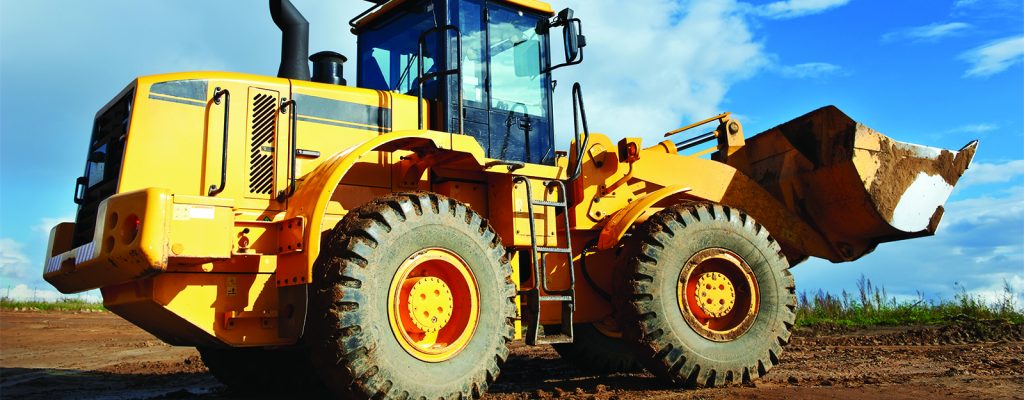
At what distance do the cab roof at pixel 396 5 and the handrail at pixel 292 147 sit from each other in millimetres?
1736

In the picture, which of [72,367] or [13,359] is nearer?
[72,367]

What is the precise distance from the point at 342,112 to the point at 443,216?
131cm

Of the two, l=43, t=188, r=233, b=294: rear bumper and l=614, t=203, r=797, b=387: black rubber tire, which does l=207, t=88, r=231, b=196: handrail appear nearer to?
l=43, t=188, r=233, b=294: rear bumper

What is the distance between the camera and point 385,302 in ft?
16.8

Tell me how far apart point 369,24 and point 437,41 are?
122 centimetres

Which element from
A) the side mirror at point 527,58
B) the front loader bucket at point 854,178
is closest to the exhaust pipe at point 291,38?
the side mirror at point 527,58

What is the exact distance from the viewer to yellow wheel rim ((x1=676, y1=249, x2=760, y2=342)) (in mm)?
6812

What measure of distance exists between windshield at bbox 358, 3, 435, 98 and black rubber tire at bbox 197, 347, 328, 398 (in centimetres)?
255

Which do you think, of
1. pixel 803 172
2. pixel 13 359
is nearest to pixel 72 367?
pixel 13 359

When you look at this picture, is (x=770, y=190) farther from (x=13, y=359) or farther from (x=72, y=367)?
(x=13, y=359)

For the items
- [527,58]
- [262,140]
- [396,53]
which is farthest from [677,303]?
[262,140]

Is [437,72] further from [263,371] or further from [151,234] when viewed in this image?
[263,371]

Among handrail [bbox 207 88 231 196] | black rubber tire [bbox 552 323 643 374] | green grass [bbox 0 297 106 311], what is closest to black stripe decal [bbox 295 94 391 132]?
handrail [bbox 207 88 231 196]

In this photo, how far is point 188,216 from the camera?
16.1 feet
